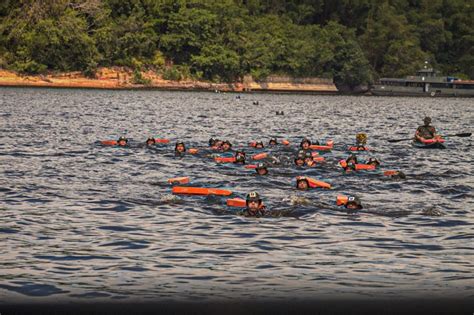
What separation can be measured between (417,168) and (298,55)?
510 ft

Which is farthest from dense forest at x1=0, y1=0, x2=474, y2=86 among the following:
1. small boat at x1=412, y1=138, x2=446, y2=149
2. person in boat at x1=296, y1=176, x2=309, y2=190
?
person in boat at x1=296, y1=176, x2=309, y2=190

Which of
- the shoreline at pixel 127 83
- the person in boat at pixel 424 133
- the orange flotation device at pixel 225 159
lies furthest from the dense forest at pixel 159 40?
the orange flotation device at pixel 225 159

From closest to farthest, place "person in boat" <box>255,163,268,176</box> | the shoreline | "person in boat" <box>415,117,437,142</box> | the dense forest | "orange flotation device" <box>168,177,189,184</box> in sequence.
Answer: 1. "orange flotation device" <box>168,177,189,184</box>
2. "person in boat" <box>255,163,268,176</box>
3. "person in boat" <box>415,117,437,142</box>
4. the dense forest
5. the shoreline

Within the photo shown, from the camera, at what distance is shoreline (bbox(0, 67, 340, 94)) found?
150m

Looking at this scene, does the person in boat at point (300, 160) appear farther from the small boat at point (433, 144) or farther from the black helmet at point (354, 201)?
the small boat at point (433, 144)

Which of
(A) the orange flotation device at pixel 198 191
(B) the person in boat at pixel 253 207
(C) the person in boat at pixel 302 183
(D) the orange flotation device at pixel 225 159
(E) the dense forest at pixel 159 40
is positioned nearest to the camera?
(B) the person in boat at pixel 253 207

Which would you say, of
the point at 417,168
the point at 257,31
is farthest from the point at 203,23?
the point at 417,168

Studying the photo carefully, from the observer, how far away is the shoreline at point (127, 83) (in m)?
150

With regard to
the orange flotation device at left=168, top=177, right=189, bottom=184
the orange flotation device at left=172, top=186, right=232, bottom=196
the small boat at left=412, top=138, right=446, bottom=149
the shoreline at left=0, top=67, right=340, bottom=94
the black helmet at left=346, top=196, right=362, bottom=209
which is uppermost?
the black helmet at left=346, top=196, right=362, bottom=209

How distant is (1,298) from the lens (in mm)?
14609

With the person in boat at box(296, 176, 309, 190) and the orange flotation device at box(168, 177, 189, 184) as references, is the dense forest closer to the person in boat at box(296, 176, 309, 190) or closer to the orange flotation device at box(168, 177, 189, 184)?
the orange flotation device at box(168, 177, 189, 184)

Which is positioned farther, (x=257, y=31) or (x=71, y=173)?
(x=257, y=31)

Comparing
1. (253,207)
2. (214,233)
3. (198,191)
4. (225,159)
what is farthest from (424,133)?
(214,233)

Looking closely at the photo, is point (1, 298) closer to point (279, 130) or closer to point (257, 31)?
point (279, 130)
